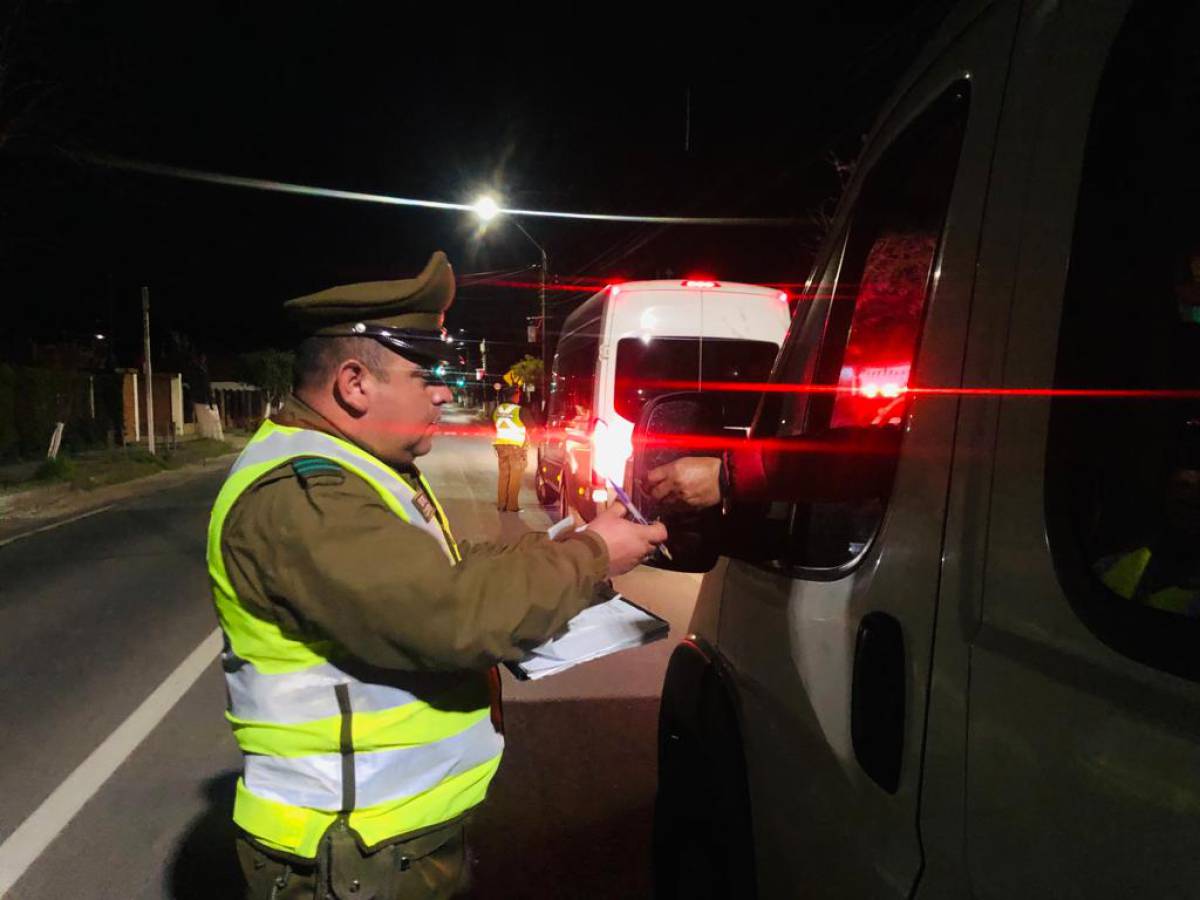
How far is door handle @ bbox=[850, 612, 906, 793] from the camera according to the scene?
133cm

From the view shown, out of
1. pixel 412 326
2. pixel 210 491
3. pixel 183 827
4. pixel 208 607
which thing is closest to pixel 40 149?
pixel 210 491

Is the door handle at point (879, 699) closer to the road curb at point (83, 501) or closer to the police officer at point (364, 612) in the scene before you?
the police officer at point (364, 612)

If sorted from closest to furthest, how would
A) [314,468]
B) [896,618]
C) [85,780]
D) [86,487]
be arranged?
[896,618]
[314,468]
[85,780]
[86,487]

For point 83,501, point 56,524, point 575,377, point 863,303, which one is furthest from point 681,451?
point 83,501

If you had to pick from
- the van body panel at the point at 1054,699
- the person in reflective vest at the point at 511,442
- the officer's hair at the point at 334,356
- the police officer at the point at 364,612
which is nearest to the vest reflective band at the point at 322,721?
the police officer at the point at 364,612

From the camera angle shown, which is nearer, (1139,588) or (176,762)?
(1139,588)

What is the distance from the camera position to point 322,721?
160 centimetres

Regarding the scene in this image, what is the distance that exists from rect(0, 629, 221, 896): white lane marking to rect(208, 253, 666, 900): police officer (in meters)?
2.43

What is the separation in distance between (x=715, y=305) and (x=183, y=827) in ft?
21.4

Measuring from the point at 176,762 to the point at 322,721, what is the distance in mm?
3315

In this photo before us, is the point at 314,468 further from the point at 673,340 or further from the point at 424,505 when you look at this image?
the point at 673,340

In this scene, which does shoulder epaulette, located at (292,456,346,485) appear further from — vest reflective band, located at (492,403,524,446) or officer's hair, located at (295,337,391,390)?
vest reflective band, located at (492,403,524,446)

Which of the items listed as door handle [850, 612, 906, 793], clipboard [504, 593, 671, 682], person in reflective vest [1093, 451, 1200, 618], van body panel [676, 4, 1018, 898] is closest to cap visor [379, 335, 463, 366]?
clipboard [504, 593, 671, 682]

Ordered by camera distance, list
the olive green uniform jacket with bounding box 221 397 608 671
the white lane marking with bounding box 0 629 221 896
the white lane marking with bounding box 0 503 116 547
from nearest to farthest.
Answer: the olive green uniform jacket with bounding box 221 397 608 671, the white lane marking with bounding box 0 629 221 896, the white lane marking with bounding box 0 503 116 547
